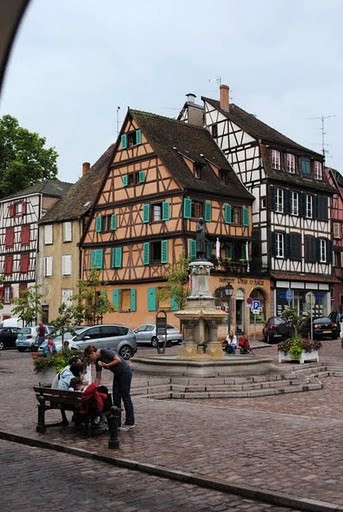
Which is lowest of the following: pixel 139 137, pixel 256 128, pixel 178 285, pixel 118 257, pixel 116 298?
pixel 116 298

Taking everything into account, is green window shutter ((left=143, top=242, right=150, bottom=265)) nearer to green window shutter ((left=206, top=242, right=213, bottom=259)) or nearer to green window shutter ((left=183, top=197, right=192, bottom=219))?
green window shutter ((left=183, top=197, right=192, bottom=219))

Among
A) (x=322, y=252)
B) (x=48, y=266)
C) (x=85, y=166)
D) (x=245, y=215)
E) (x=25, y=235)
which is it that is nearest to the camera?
(x=245, y=215)

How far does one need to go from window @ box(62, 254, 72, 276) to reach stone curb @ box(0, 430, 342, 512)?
42124mm

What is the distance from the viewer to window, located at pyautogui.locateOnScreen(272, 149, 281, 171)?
1928 inches

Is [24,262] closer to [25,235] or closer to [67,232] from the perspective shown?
[25,235]

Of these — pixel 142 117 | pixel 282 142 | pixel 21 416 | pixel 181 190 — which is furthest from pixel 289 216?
pixel 21 416

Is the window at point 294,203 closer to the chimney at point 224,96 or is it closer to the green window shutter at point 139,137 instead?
the chimney at point 224,96

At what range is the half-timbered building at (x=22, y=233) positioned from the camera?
5594 centimetres

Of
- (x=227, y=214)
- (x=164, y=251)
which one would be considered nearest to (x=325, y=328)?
(x=227, y=214)

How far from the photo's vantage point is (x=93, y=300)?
44219 mm

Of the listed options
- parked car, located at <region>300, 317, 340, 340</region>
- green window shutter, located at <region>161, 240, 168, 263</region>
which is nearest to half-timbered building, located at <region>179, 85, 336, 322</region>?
parked car, located at <region>300, 317, 340, 340</region>

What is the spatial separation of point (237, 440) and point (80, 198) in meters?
45.7

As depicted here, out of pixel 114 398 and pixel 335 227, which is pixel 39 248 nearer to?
pixel 335 227

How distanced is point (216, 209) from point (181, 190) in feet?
11.2
